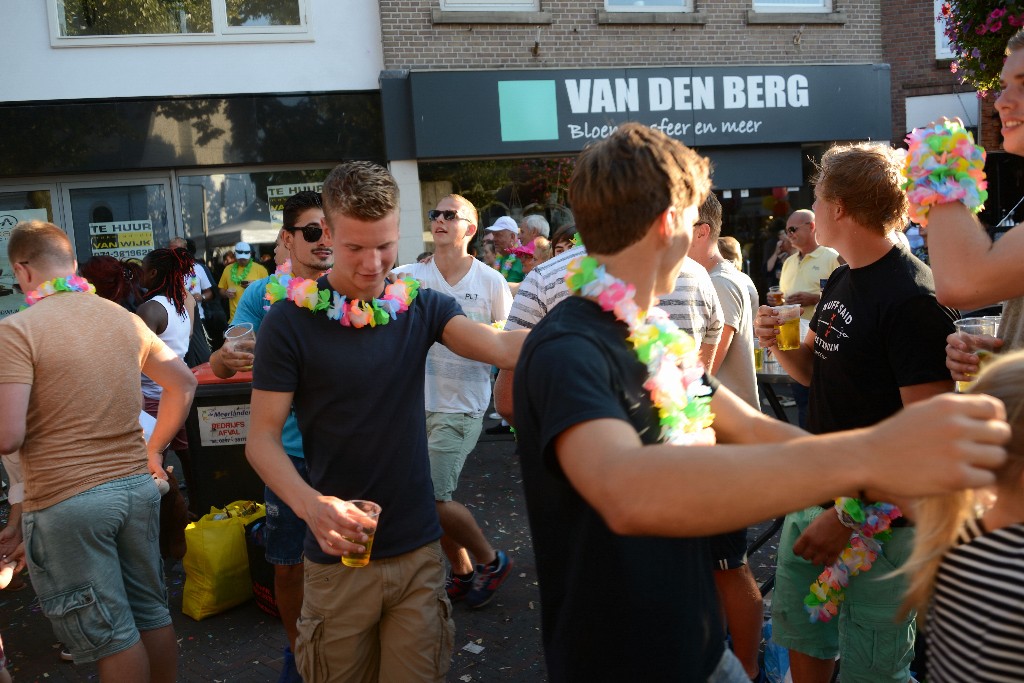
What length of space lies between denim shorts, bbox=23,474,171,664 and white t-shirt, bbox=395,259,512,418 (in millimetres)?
1970

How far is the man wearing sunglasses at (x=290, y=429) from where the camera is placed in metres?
3.62

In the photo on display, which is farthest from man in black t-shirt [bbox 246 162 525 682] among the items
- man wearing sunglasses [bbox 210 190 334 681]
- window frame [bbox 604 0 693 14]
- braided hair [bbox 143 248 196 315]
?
window frame [bbox 604 0 693 14]

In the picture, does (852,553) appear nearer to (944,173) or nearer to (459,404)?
(944,173)

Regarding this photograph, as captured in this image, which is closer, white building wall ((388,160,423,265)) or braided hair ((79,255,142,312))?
braided hair ((79,255,142,312))

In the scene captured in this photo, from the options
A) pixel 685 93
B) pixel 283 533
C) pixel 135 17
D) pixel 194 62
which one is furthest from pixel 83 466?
pixel 685 93

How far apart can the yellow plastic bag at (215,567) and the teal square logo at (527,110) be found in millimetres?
8343

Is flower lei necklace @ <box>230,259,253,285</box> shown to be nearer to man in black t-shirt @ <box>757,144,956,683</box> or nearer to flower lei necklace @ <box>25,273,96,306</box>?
flower lei necklace @ <box>25,273,96,306</box>

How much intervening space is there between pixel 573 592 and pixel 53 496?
2.33m

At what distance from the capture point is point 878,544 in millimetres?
2703

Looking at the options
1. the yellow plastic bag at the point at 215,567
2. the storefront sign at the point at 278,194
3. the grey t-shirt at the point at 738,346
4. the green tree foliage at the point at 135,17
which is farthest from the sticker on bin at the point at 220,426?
the green tree foliage at the point at 135,17

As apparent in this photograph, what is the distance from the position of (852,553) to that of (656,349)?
1.44 meters

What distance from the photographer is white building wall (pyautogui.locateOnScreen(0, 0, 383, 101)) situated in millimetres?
10922

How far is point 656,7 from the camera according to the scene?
12.6 m

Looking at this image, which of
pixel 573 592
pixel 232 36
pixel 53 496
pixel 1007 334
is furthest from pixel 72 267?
pixel 232 36
